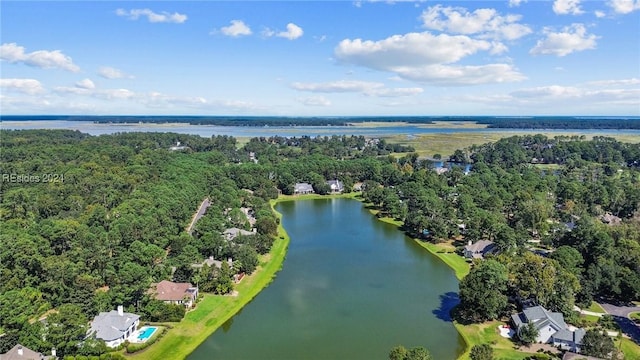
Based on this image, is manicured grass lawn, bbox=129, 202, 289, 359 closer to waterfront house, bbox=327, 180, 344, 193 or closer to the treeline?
the treeline

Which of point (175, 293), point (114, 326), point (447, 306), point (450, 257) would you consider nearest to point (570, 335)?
point (447, 306)

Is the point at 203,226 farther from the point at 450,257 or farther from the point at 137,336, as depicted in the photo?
the point at 450,257

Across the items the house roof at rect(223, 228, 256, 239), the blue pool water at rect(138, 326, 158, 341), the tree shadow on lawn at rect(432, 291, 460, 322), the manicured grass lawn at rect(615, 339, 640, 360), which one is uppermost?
the house roof at rect(223, 228, 256, 239)

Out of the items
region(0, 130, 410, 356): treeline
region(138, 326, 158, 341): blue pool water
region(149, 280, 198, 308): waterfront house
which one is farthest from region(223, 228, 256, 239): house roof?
region(138, 326, 158, 341): blue pool water

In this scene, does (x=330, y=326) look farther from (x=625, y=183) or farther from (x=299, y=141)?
(x=299, y=141)


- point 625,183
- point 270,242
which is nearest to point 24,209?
point 270,242
